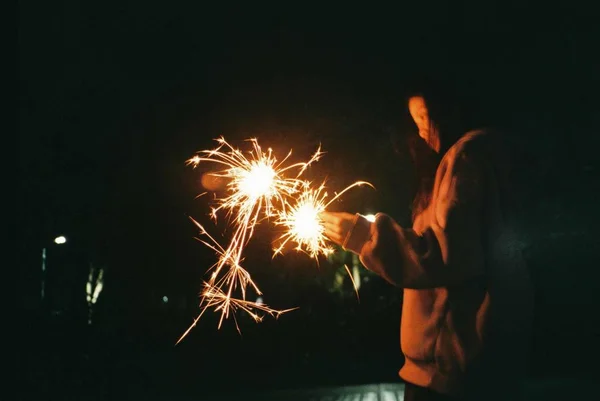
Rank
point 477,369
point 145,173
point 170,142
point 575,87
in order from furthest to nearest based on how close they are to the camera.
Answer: point 145,173
point 170,142
point 575,87
point 477,369

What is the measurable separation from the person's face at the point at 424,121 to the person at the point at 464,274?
152 millimetres

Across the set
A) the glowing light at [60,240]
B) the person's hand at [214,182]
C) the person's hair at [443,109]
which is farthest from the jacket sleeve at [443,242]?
the glowing light at [60,240]

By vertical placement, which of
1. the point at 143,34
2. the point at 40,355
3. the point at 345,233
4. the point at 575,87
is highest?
the point at 143,34

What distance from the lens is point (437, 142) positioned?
279 cm

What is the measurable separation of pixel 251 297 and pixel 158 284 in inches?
56.1

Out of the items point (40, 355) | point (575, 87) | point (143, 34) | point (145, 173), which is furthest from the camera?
point (40, 355)

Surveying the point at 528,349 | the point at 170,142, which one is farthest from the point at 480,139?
the point at 170,142

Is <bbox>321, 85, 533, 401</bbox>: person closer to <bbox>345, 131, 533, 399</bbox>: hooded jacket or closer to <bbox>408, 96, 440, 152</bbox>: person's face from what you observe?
<bbox>345, 131, 533, 399</bbox>: hooded jacket

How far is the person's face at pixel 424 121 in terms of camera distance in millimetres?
2787

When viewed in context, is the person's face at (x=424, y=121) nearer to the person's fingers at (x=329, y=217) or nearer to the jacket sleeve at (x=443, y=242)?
the jacket sleeve at (x=443, y=242)

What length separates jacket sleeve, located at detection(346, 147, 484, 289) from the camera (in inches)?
94.8

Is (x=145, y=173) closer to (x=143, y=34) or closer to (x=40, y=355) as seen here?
(x=143, y=34)

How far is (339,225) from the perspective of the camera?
8.86 ft

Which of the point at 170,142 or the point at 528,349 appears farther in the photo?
the point at 170,142
